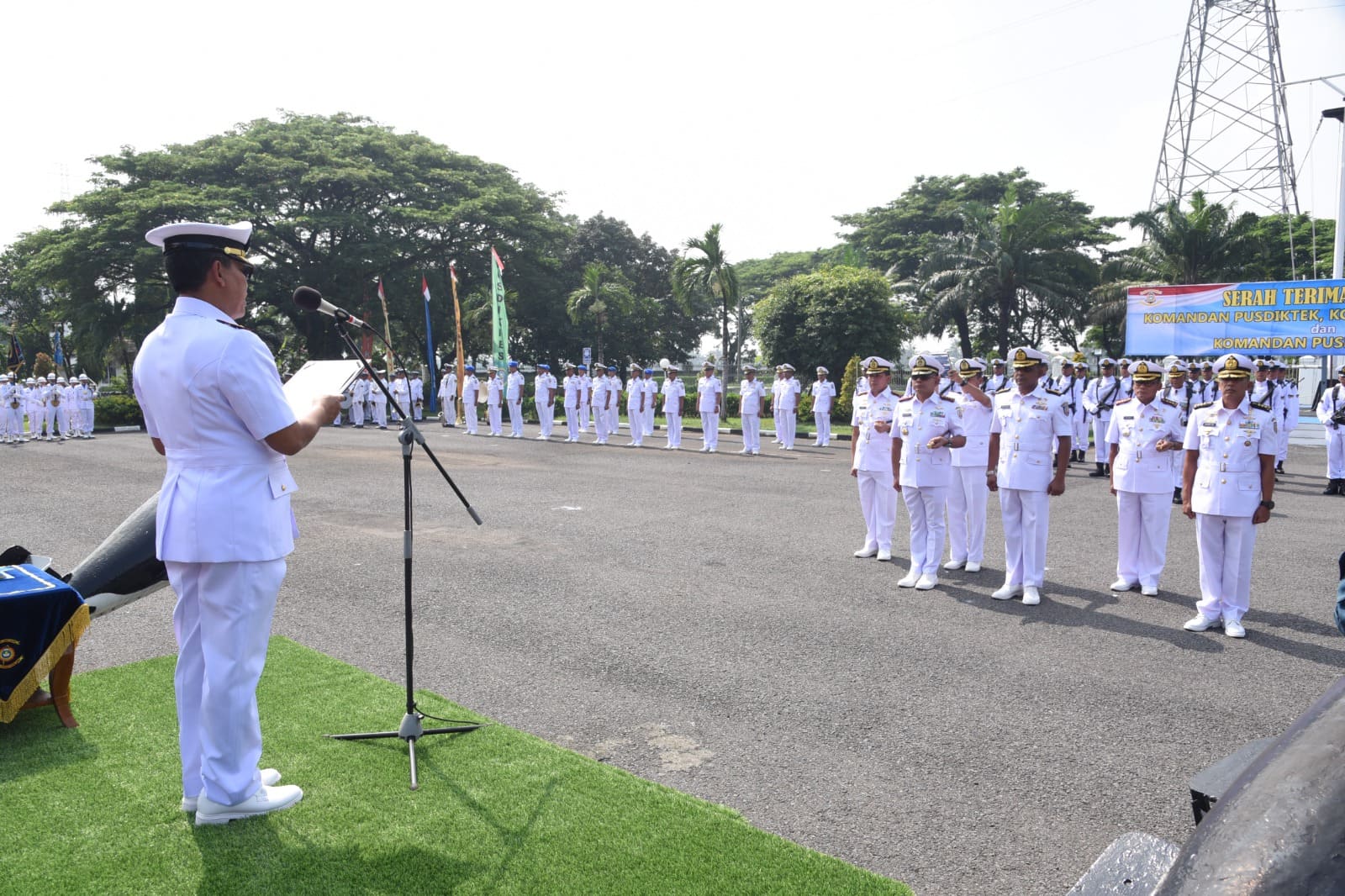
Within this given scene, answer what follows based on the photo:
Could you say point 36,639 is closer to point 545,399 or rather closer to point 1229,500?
point 1229,500

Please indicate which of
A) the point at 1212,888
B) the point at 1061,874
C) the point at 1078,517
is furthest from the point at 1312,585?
the point at 1212,888

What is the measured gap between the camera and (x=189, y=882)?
2.96 m

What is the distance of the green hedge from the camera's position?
92.1 feet

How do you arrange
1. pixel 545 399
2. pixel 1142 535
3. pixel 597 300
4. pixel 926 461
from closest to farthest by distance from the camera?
pixel 1142 535 → pixel 926 461 → pixel 545 399 → pixel 597 300

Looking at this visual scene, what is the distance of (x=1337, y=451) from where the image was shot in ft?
42.9

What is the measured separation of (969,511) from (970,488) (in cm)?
23

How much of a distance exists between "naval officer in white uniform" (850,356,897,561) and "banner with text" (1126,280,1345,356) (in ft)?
50.8

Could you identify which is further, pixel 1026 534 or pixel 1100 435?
pixel 1100 435

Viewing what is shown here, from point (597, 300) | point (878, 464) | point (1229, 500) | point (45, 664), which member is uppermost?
point (597, 300)

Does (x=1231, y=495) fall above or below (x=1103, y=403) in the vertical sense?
below

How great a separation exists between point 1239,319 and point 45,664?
22.5 metres

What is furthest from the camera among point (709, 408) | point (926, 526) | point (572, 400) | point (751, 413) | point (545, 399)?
point (545, 399)

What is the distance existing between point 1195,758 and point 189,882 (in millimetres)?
3968

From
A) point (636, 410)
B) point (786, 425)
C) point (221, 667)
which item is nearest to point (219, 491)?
point (221, 667)
